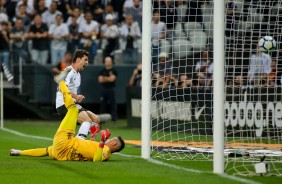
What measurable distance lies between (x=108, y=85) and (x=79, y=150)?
15.1 metres

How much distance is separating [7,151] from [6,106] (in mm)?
14005

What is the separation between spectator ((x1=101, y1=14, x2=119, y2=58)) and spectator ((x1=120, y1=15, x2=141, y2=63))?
A: 9.7 inches

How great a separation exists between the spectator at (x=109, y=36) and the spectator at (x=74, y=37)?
91cm

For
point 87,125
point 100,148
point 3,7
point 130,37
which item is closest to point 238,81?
point 87,125

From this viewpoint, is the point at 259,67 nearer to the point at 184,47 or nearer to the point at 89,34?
the point at 184,47

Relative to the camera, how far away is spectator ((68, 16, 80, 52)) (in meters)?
28.6

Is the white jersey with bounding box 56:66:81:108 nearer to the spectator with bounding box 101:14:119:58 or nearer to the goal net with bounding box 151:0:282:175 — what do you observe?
the goal net with bounding box 151:0:282:175

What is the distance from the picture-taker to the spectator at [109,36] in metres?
29.1

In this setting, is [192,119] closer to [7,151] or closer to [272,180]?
[7,151]

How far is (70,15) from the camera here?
29859mm

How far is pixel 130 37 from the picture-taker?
95.1ft

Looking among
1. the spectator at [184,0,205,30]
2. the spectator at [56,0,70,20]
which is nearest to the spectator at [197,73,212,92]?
the spectator at [184,0,205,30]

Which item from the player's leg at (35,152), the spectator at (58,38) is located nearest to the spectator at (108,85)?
the spectator at (58,38)

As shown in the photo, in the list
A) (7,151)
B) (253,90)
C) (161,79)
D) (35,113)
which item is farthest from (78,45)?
(7,151)
